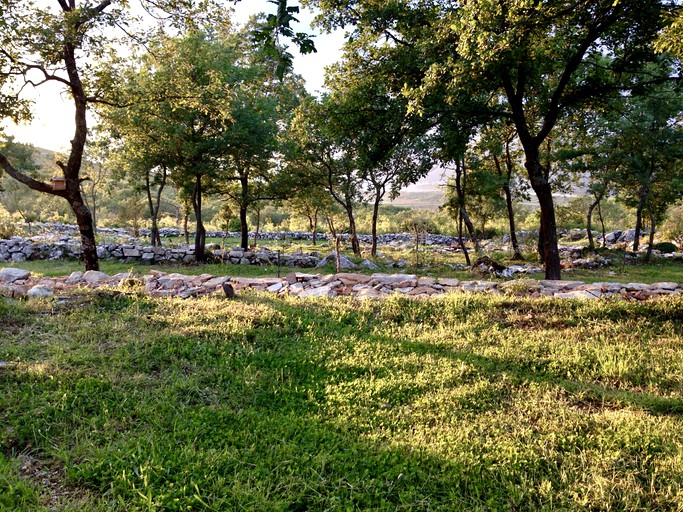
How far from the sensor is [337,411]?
307cm

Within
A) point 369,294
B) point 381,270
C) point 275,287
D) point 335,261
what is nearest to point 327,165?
point 335,261

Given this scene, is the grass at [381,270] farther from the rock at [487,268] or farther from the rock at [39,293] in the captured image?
the rock at [39,293]

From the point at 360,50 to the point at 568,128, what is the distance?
11455mm

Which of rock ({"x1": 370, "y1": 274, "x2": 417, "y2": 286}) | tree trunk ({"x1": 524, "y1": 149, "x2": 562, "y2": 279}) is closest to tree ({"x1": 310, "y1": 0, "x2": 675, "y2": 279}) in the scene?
tree trunk ({"x1": 524, "y1": 149, "x2": 562, "y2": 279})

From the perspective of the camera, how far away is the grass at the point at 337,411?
216 centimetres

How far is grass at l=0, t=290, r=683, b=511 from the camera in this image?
2.16 metres

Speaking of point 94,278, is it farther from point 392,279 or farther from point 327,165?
point 327,165

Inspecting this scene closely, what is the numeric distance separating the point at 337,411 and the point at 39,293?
556 cm

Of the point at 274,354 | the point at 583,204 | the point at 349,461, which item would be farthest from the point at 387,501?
the point at 583,204

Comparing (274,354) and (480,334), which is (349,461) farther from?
(480,334)

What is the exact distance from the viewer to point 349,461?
2.45m

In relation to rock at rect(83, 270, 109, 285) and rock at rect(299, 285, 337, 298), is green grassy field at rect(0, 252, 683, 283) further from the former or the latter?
rock at rect(299, 285, 337, 298)

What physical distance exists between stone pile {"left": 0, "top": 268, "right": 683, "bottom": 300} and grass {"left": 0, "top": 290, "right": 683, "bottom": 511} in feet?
3.68

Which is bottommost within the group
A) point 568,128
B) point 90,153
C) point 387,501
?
point 387,501
